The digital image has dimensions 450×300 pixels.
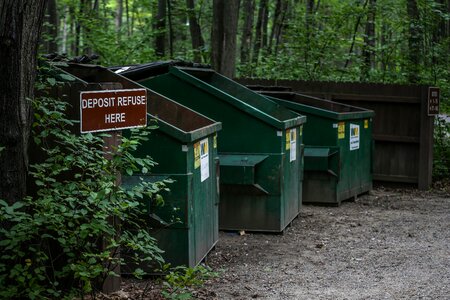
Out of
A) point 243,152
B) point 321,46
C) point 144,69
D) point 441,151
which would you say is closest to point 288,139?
point 243,152

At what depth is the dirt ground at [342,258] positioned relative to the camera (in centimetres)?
720

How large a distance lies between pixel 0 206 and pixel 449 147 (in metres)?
12.4

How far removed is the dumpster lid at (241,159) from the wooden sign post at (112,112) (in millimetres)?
3480

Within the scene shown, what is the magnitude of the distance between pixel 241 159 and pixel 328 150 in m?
2.85

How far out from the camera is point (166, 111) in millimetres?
8500

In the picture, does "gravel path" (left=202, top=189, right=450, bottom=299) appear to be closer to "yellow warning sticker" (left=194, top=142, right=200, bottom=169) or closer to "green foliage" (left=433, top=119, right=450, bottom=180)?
"yellow warning sticker" (left=194, top=142, right=200, bottom=169)

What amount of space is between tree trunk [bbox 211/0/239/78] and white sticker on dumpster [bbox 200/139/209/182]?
6447 mm

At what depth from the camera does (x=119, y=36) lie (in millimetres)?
22391

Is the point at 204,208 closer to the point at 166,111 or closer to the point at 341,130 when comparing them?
the point at 166,111

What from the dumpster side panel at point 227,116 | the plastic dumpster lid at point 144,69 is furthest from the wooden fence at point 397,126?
the plastic dumpster lid at point 144,69

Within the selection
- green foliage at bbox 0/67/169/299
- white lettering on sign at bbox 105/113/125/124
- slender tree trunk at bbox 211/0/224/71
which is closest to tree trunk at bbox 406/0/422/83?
slender tree trunk at bbox 211/0/224/71

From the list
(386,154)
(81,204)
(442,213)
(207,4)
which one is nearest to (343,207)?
(442,213)

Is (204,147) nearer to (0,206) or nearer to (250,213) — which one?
(250,213)

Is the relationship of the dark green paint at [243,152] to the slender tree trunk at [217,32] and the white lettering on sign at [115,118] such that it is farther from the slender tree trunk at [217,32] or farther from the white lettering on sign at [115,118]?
the slender tree trunk at [217,32]
